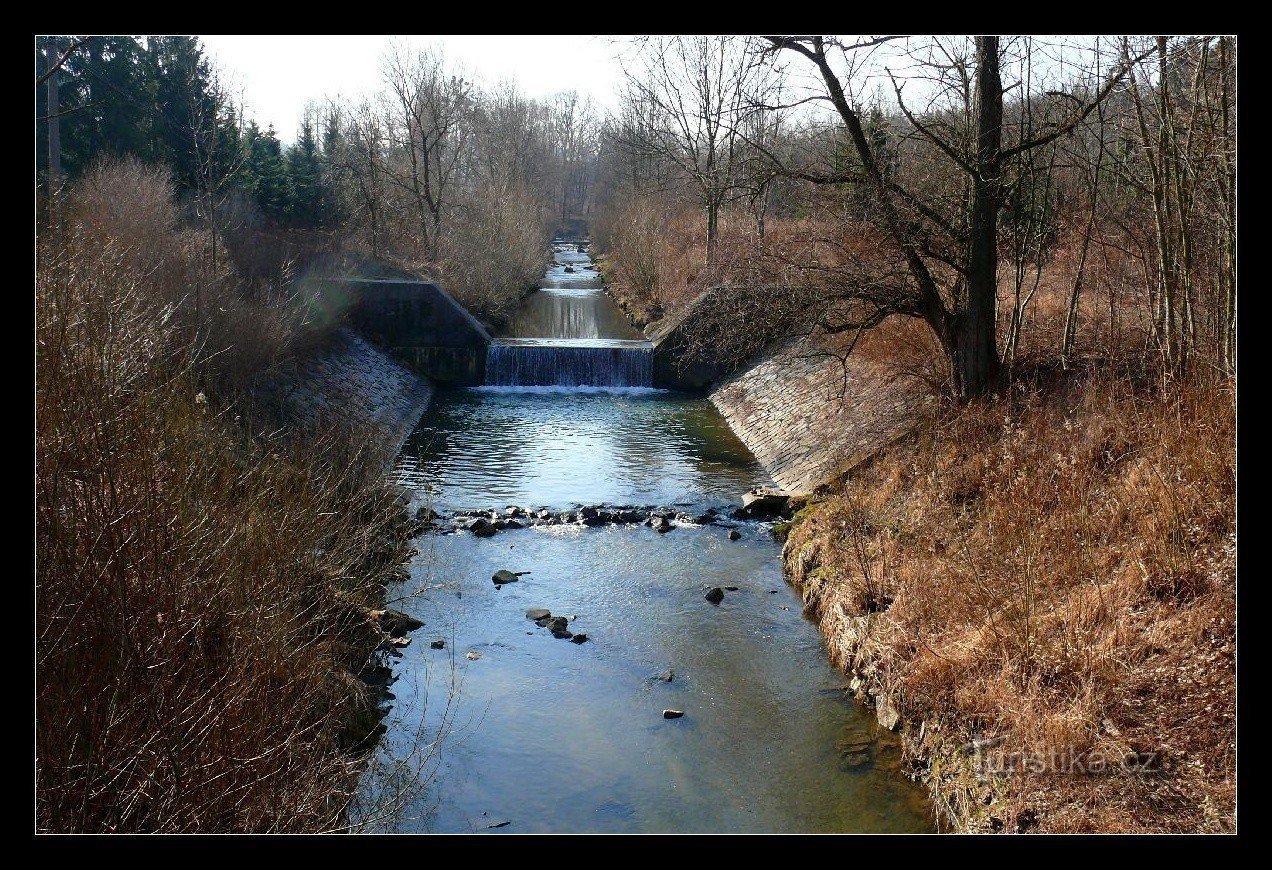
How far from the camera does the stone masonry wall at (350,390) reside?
16891mm

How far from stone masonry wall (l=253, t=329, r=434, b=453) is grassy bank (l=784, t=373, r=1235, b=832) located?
362 inches

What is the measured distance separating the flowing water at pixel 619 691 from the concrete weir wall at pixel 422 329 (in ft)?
30.0

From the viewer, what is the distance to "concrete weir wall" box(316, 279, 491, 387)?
84.1ft

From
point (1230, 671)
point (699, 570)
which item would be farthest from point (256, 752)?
point (699, 570)

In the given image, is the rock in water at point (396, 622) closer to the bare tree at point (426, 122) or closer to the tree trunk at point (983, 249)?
the tree trunk at point (983, 249)

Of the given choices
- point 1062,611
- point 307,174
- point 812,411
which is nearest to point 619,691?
point 1062,611

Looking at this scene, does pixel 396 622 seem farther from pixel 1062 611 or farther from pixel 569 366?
pixel 569 366

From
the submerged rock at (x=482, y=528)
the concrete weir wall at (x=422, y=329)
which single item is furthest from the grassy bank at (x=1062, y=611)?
the concrete weir wall at (x=422, y=329)

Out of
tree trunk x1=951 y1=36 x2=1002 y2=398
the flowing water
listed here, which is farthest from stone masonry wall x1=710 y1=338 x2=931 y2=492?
the flowing water

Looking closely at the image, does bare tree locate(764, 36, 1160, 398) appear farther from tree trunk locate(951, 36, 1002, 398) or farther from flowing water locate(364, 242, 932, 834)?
flowing water locate(364, 242, 932, 834)

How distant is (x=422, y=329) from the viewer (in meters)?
25.9

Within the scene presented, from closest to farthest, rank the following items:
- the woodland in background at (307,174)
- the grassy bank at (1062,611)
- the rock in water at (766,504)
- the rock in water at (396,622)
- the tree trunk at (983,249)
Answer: the grassy bank at (1062,611)
the rock in water at (396,622)
the tree trunk at (983,249)
the rock in water at (766,504)
the woodland in background at (307,174)

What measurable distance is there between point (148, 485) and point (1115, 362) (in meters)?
11.5

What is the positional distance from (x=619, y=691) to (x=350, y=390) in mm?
12589
